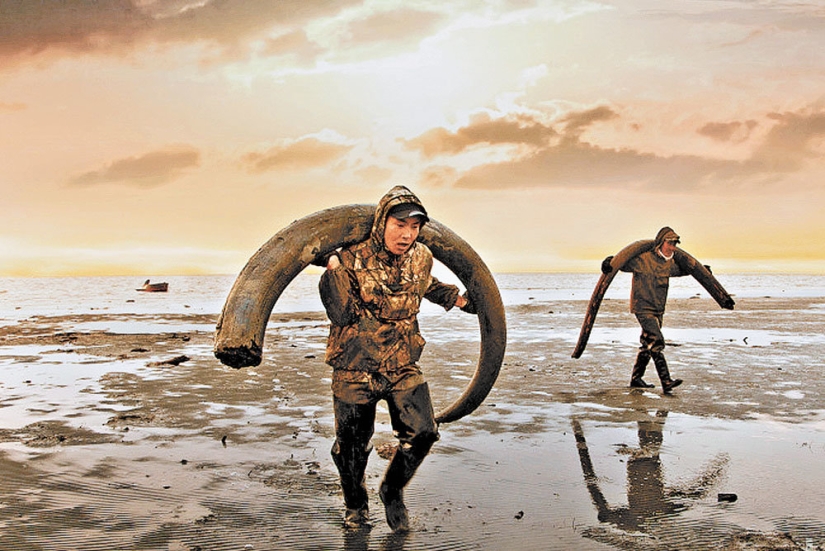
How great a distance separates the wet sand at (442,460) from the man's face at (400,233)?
1893mm

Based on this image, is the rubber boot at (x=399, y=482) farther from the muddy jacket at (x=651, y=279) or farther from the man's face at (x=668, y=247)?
the man's face at (x=668, y=247)

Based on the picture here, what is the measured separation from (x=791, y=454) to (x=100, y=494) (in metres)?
6.11

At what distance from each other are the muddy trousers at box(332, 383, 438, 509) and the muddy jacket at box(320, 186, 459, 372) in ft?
0.78

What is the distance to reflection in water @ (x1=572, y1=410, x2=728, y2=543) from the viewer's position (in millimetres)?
5066

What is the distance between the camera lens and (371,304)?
4.75 m

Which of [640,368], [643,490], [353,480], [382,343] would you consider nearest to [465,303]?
[382,343]

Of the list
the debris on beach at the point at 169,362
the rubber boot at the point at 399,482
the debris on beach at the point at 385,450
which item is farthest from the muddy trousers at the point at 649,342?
the debris on beach at the point at 169,362

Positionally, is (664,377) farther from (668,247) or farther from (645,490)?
(645,490)

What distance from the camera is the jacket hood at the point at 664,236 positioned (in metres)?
10.6

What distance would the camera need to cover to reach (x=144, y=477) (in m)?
6.05

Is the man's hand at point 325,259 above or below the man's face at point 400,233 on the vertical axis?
below

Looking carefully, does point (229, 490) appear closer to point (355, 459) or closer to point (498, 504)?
point (355, 459)

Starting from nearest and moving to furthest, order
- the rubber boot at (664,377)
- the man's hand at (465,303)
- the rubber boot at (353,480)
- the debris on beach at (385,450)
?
the rubber boot at (353,480) → the man's hand at (465,303) → the debris on beach at (385,450) → the rubber boot at (664,377)

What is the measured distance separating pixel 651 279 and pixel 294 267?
23.9 ft
